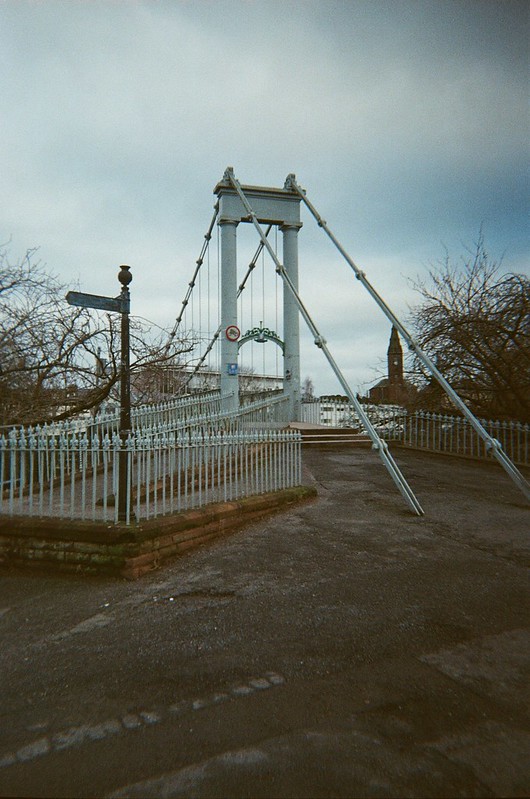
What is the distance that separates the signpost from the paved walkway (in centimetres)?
100

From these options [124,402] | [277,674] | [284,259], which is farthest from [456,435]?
[277,674]

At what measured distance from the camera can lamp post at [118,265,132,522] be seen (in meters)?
5.36

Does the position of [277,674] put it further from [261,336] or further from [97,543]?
[261,336]

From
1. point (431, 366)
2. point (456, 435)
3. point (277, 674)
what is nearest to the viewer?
point (277, 674)

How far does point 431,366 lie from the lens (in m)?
8.55

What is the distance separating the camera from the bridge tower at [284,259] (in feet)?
49.0

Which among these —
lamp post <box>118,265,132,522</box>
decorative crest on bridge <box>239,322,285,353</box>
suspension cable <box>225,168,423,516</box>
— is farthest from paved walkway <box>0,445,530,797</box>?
decorative crest on bridge <box>239,322,285,353</box>

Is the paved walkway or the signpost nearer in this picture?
the paved walkway

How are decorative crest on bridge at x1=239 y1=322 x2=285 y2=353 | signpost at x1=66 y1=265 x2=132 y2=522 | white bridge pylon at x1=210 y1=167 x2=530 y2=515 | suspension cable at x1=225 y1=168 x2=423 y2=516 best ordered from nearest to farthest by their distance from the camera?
signpost at x1=66 y1=265 x2=132 y2=522, suspension cable at x1=225 y1=168 x2=423 y2=516, white bridge pylon at x1=210 y1=167 x2=530 y2=515, decorative crest on bridge at x1=239 y1=322 x2=285 y2=353

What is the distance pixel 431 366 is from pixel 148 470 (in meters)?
5.41

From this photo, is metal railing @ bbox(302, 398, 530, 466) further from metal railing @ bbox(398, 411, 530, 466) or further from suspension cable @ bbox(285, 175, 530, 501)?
suspension cable @ bbox(285, 175, 530, 501)

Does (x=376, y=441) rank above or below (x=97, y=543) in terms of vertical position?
above

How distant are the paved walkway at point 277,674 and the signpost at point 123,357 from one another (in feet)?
3.27

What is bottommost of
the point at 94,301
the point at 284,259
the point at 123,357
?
the point at 123,357
